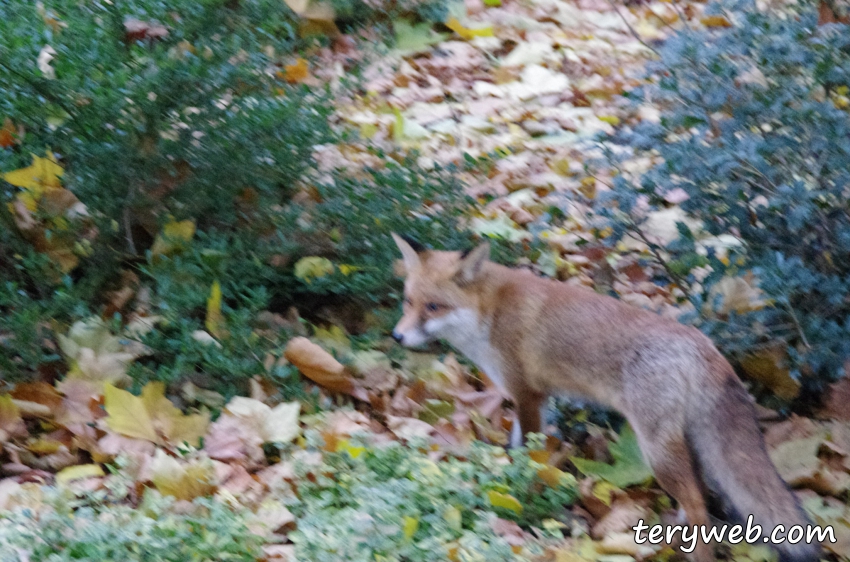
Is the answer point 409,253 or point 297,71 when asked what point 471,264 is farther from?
point 297,71

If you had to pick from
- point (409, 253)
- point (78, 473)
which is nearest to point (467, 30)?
point (409, 253)

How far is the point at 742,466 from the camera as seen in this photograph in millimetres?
3629

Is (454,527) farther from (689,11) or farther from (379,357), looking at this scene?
(689,11)

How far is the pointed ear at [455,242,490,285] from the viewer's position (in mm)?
4547

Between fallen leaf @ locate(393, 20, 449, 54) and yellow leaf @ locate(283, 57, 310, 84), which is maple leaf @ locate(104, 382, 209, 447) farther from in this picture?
fallen leaf @ locate(393, 20, 449, 54)

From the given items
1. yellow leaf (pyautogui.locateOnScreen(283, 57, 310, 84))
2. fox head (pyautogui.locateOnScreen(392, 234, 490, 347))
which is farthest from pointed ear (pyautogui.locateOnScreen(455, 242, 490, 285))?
yellow leaf (pyautogui.locateOnScreen(283, 57, 310, 84))

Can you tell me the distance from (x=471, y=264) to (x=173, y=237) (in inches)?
66.6

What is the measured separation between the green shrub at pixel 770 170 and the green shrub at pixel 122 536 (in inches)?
97.4

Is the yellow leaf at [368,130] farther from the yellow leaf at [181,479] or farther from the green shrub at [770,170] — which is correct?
the yellow leaf at [181,479]

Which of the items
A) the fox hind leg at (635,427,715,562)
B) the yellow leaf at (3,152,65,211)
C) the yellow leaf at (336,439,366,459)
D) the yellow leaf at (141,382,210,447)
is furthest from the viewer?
the yellow leaf at (3,152,65,211)

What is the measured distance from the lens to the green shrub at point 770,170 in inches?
167

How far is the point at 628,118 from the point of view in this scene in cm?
741

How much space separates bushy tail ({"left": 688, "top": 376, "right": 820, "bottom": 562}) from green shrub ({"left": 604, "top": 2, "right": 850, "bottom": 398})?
2.22 ft

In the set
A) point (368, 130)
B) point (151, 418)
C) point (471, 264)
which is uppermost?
point (471, 264)
